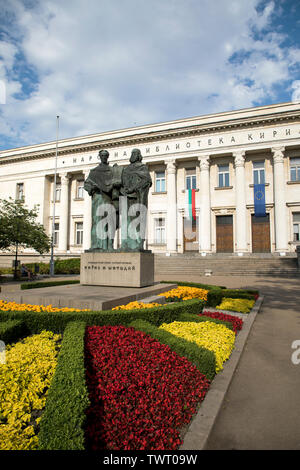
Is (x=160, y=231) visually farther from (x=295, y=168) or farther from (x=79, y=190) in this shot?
(x=295, y=168)

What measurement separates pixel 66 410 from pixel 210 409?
176 cm

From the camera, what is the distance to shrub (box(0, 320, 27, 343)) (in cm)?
464

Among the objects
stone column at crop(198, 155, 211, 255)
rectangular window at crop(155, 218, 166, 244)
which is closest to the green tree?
rectangular window at crop(155, 218, 166, 244)

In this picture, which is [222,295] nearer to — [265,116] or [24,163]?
[265,116]

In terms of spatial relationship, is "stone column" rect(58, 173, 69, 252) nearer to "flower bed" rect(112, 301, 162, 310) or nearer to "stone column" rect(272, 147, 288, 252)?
"stone column" rect(272, 147, 288, 252)

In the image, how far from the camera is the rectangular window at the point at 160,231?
34.1 meters

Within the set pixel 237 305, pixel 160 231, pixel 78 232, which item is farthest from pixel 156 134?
pixel 237 305

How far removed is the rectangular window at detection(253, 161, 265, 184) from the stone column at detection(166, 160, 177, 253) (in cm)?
881

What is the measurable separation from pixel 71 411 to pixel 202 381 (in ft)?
6.62

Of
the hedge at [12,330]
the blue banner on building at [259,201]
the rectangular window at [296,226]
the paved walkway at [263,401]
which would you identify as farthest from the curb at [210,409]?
the rectangular window at [296,226]

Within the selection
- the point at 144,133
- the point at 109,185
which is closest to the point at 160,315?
the point at 109,185

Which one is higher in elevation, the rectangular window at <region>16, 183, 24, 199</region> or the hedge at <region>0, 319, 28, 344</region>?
the rectangular window at <region>16, 183, 24, 199</region>

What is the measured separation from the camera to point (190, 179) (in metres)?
34.2

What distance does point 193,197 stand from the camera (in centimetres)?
3228
